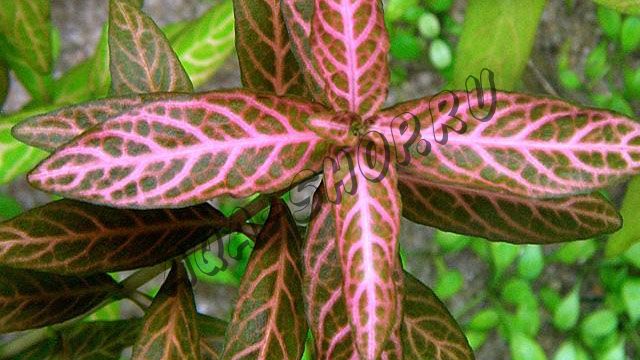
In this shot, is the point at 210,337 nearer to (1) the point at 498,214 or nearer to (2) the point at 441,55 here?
(1) the point at 498,214

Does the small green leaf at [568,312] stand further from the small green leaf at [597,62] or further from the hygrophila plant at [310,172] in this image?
the hygrophila plant at [310,172]

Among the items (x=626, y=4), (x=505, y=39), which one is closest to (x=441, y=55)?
(x=505, y=39)

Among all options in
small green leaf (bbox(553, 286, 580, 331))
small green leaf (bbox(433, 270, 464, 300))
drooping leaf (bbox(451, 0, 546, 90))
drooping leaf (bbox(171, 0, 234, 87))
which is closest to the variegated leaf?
drooping leaf (bbox(171, 0, 234, 87))

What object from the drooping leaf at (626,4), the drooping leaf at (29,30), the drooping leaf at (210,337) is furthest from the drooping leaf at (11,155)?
the drooping leaf at (626,4)

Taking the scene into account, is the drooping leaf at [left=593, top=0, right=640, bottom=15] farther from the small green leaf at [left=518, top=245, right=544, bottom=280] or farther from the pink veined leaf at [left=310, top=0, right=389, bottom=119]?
the small green leaf at [left=518, top=245, right=544, bottom=280]

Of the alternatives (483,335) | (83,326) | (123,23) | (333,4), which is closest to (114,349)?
(83,326)
